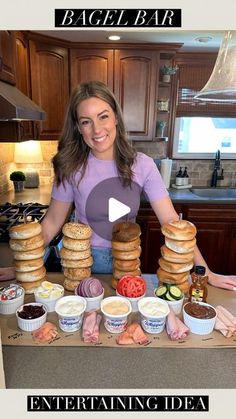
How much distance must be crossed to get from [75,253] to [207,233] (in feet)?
6.37

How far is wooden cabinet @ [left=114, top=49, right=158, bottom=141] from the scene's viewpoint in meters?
2.61

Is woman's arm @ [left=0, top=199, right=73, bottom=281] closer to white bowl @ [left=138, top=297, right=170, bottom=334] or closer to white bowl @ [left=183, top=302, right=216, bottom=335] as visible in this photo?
white bowl @ [left=138, top=297, right=170, bottom=334]

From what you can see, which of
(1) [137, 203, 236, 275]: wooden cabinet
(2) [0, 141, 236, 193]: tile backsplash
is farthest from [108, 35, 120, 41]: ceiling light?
(1) [137, 203, 236, 275]: wooden cabinet

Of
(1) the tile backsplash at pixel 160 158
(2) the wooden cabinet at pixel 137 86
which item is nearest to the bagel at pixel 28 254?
(2) the wooden cabinet at pixel 137 86

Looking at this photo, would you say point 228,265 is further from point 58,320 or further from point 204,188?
point 58,320

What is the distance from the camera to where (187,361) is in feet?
2.49

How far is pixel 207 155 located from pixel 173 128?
1.58 ft

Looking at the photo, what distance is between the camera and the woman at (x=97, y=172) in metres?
1.22

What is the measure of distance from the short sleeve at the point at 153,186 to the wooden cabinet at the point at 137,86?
1.45 m

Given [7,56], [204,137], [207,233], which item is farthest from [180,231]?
[204,137]

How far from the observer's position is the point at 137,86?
2.67 m

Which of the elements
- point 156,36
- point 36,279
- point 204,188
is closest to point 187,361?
point 36,279
